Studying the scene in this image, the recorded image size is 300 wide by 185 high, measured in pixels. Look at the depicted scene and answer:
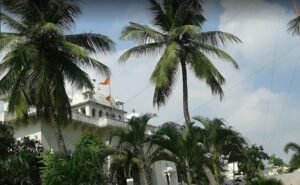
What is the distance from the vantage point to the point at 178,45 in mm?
21672

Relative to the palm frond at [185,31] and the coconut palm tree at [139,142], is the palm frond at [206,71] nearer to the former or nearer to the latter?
the palm frond at [185,31]

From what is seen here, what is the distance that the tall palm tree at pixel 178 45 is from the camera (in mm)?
21344

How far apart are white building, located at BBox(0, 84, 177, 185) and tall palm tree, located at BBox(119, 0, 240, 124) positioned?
16.3 feet

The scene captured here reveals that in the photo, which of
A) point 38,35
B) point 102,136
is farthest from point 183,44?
point 102,136

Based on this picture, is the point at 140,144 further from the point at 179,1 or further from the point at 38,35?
the point at 179,1

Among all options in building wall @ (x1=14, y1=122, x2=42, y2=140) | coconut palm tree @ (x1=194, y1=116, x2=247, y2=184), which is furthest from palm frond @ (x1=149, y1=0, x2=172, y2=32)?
building wall @ (x1=14, y1=122, x2=42, y2=140)

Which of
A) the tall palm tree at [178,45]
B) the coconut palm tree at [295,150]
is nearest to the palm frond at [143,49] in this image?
the tall palm tree at [178,45]

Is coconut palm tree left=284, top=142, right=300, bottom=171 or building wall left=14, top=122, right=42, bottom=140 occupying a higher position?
building wall left=14, top=122, right=42, bottom=140

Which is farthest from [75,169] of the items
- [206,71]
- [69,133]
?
[69,133]

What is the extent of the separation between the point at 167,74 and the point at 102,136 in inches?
483

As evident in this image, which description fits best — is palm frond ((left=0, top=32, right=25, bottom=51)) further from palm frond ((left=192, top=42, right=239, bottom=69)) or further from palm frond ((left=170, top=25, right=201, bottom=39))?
palm frond ((left=192, top=42, right=239, bottom=69))

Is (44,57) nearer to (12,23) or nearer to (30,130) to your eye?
(12,23)

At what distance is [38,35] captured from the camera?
19.0 meters

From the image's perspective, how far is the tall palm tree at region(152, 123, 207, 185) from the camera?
1758 cm
